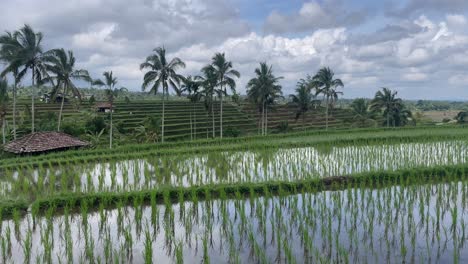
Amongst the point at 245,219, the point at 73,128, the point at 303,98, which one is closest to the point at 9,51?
the point at 73,128

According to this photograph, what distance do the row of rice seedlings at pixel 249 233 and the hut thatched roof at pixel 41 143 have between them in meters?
10.2

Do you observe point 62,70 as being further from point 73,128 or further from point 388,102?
point 388,102

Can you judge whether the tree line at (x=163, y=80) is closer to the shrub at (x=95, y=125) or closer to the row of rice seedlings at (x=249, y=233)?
the shrub at (x=95, y=125)

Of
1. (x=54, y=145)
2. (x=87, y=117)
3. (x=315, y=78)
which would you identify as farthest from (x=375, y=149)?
(x=87, y=117)

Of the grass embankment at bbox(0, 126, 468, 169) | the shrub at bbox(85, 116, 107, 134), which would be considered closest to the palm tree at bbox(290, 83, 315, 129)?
the grass embankment at bbox(0, 126, 468, 169)

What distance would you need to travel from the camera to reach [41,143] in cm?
1762

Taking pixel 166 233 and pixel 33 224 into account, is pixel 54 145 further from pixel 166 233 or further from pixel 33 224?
pixel 166 233

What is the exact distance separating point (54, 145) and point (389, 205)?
617 inches

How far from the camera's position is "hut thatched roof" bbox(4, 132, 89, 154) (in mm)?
17250

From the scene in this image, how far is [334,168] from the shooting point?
1220cm

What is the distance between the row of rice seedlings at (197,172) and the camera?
10500mm

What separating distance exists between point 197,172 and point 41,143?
33.8ft

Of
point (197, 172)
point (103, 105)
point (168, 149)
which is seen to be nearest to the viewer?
point (197, 172)

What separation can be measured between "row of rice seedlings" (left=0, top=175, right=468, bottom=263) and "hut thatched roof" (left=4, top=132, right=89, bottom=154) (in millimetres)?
10165
